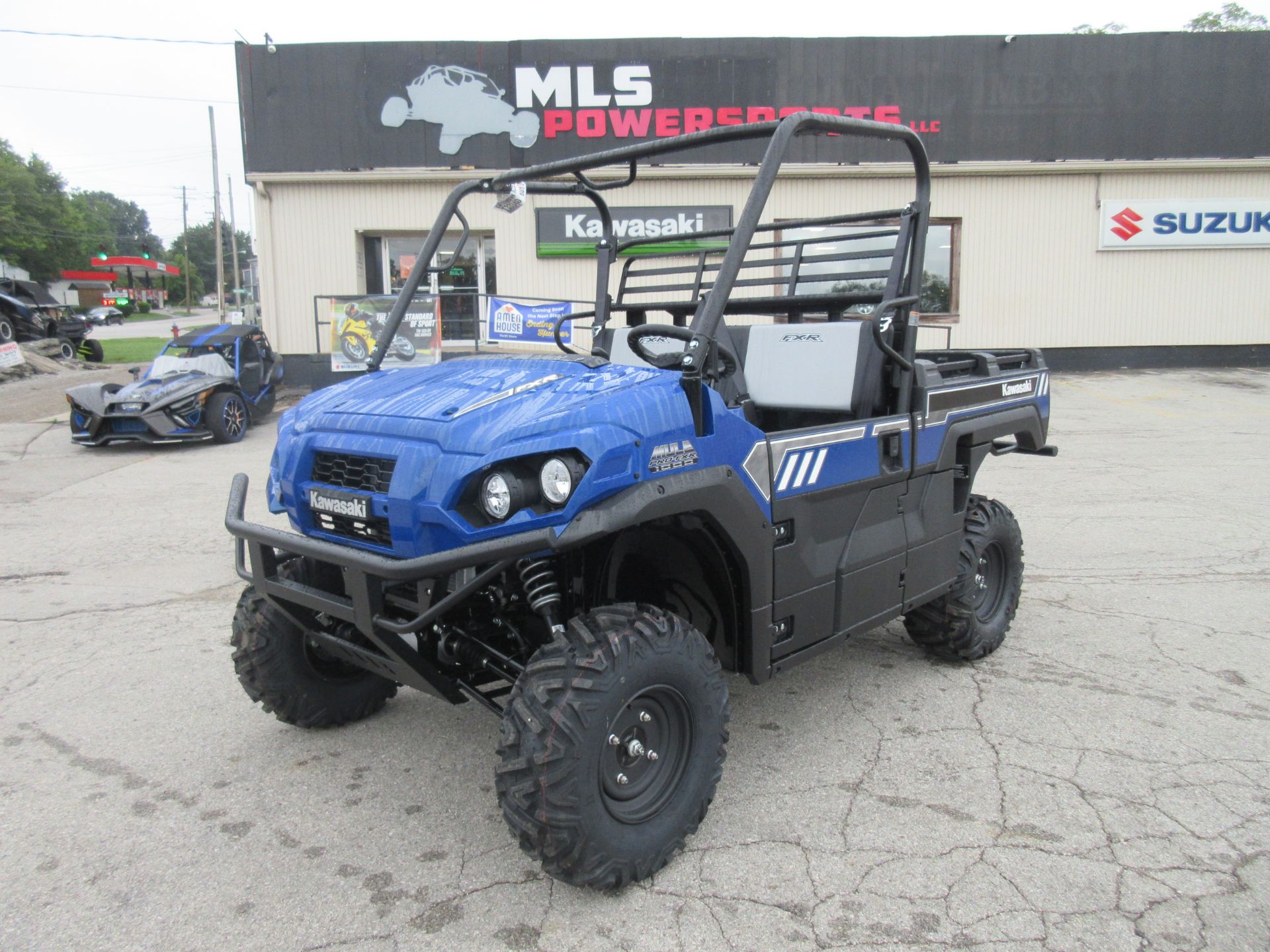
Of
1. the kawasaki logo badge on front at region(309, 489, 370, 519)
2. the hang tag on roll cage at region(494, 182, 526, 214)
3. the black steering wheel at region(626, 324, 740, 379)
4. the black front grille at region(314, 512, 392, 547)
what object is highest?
the hang tag on roll cage at region(494, 182, 526, 214)

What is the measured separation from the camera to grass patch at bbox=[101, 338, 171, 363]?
77.6ft

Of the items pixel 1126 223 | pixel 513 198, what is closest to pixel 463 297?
→ pixel 1126 223

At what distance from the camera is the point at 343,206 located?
1566 cm

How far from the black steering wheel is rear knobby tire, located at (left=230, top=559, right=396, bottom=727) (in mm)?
1592

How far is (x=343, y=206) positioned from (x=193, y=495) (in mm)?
8488

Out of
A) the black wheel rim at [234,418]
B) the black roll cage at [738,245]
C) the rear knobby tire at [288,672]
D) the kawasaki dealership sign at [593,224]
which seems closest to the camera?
the black roll cage at [738,245]

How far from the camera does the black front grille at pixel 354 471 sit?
2738mm

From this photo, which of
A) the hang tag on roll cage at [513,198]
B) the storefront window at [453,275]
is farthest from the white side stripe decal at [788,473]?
the storefront window at [453,275]

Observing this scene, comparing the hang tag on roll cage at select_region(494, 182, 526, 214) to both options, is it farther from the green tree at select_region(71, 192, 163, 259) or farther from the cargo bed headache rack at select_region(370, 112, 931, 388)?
the green tree at select_region(71, 192, 163, 259)

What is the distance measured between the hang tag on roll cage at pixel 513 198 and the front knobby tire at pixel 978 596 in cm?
243

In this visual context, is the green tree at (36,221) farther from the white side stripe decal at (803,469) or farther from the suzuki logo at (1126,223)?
the white side stripe decal at (803,469)

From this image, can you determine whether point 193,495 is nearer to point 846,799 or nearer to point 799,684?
point 799,684

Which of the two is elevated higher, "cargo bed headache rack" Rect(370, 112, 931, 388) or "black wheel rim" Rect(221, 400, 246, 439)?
"cargo bed headache rack" Rect(370, 112, 931, 388)

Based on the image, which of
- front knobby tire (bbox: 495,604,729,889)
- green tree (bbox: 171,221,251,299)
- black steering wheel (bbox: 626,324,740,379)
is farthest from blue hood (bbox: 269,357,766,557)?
green tree (bbox: 171,221,251,299)
